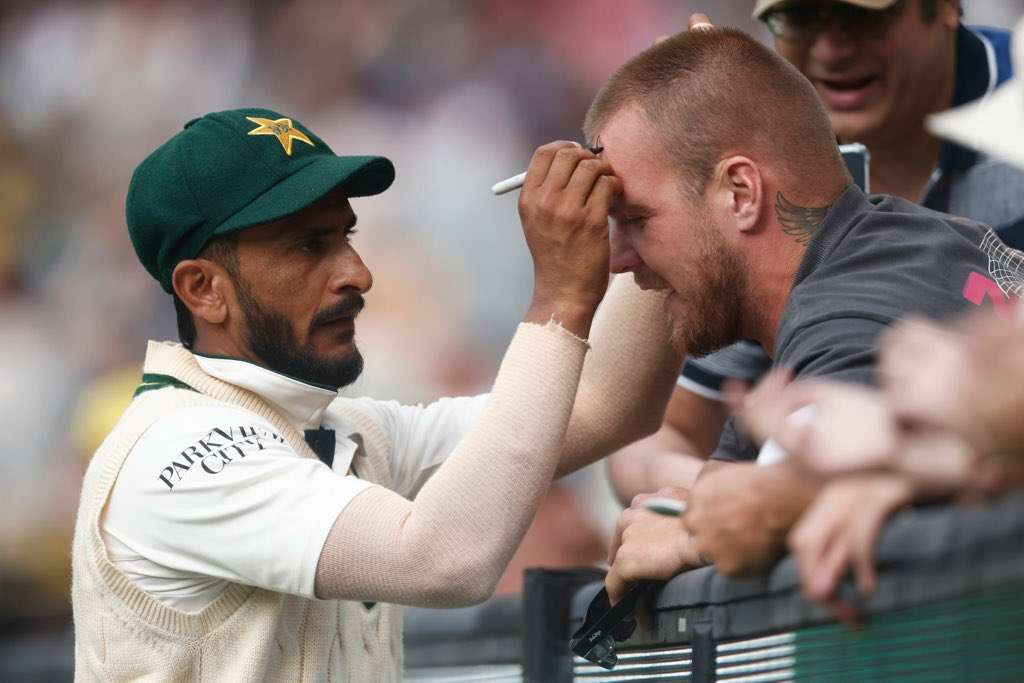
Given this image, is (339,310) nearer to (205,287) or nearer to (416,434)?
(205,287)

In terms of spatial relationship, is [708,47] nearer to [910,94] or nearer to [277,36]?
[910,94]

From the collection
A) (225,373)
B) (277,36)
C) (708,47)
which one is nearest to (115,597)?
(225,373)

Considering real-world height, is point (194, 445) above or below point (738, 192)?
below

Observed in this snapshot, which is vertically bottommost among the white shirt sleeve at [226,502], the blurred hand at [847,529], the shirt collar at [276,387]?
the blurred hand at [847,529]

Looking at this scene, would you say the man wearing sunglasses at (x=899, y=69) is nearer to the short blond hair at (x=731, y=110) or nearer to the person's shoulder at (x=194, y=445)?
the short blond hair at (x=731, y=110)

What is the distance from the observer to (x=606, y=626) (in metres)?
2.02

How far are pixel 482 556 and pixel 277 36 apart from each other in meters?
4.76

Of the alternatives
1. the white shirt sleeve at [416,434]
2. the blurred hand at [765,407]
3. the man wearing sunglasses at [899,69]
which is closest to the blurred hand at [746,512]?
the blurred hand at [765,407]

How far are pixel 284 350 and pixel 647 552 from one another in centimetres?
85

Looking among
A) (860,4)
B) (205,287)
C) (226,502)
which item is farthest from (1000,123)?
(860,4)

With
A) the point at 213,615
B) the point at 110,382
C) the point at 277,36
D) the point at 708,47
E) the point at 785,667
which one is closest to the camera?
the point at 785,667

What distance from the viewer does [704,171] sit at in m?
2.42

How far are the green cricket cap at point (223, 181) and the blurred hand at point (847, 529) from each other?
1419 mm

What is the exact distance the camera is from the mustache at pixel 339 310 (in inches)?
102
